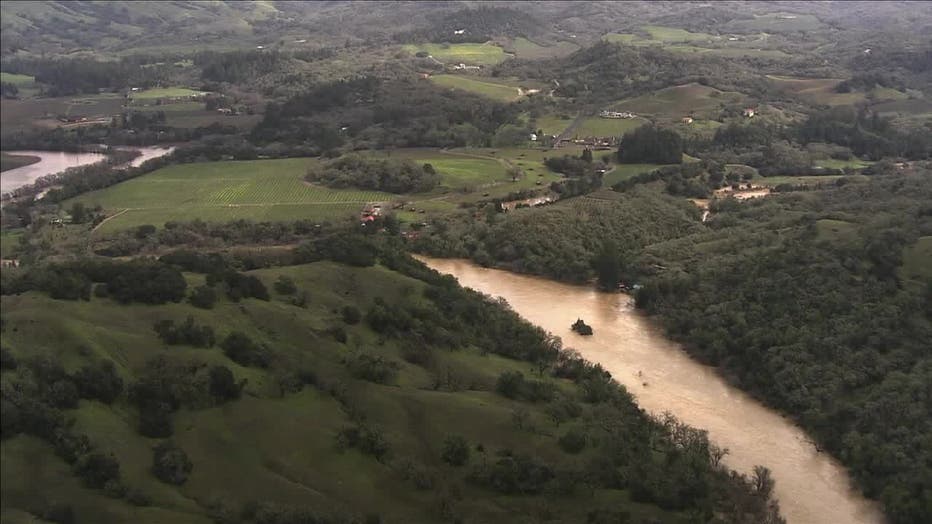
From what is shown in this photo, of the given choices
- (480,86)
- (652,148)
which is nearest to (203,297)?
(652,148)

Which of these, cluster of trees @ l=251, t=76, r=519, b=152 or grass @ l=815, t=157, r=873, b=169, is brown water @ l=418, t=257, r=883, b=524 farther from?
grass @ l=815, t=157, r=873, b=169

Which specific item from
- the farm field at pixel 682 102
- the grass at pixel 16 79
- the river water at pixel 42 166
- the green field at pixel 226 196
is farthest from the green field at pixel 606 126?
the grass at pixel 16 79

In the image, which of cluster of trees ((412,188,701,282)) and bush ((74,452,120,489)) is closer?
bush ((74,452,120,489))

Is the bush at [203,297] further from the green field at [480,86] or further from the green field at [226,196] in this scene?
the green field at [480,86]

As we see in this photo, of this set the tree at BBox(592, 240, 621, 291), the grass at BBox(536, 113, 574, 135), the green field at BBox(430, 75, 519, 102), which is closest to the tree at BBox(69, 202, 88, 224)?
the tree at BBox(592, 240, 621, 291)

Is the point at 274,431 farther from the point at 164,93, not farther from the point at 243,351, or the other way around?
the point at 164,93

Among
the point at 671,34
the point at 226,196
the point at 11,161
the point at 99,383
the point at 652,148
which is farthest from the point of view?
the point at 671,34

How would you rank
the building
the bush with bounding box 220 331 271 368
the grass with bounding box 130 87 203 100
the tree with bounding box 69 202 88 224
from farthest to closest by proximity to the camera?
the building, the grass with bounding box 130 87 203 100, the tree with bounding box 69 202 88 224, the bush with bounding box 220 331 271 368
